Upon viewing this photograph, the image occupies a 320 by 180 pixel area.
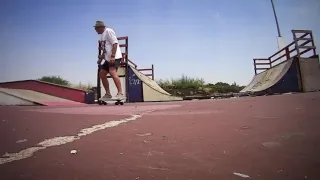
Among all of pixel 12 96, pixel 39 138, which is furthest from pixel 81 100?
pixel 39 138

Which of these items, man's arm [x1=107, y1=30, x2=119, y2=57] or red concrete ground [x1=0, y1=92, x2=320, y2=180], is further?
man's arm [x1=107, y1=30, x2=119, y2=57]

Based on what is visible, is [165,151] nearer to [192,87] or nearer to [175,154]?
[175,154]

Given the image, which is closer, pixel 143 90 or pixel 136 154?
pixel 136 154

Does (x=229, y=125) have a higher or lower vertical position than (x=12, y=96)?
lower

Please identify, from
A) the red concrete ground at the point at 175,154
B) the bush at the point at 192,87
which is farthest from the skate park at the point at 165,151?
the bush at the point at 192,87

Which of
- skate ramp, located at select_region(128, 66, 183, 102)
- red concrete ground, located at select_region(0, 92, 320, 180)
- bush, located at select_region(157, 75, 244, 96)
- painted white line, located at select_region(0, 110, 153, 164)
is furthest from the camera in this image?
bush, located at select_region(157, 75, 244, 96)

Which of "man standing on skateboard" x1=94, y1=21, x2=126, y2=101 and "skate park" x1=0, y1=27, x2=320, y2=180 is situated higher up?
"man standing on skateboard" x1=94, y1=21, x2=126, y2=101

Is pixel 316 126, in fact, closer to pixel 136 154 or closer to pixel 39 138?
pixel 136 154

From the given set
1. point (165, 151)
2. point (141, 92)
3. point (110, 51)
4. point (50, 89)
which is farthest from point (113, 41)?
point (50, 89)

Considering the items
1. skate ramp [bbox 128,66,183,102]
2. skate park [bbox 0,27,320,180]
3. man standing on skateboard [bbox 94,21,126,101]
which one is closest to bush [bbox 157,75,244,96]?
skate ramp [bbox 128,66,183,102]

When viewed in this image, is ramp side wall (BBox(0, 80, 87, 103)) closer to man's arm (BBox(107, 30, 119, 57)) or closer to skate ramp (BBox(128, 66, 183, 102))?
skate ramp (BBox(128, 66, 183, 102))

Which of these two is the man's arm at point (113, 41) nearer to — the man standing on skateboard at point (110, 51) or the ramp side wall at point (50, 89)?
the man standing on skateboard at point (110, 51)

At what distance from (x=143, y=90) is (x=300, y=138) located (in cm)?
864

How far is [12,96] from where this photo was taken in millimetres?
4551
